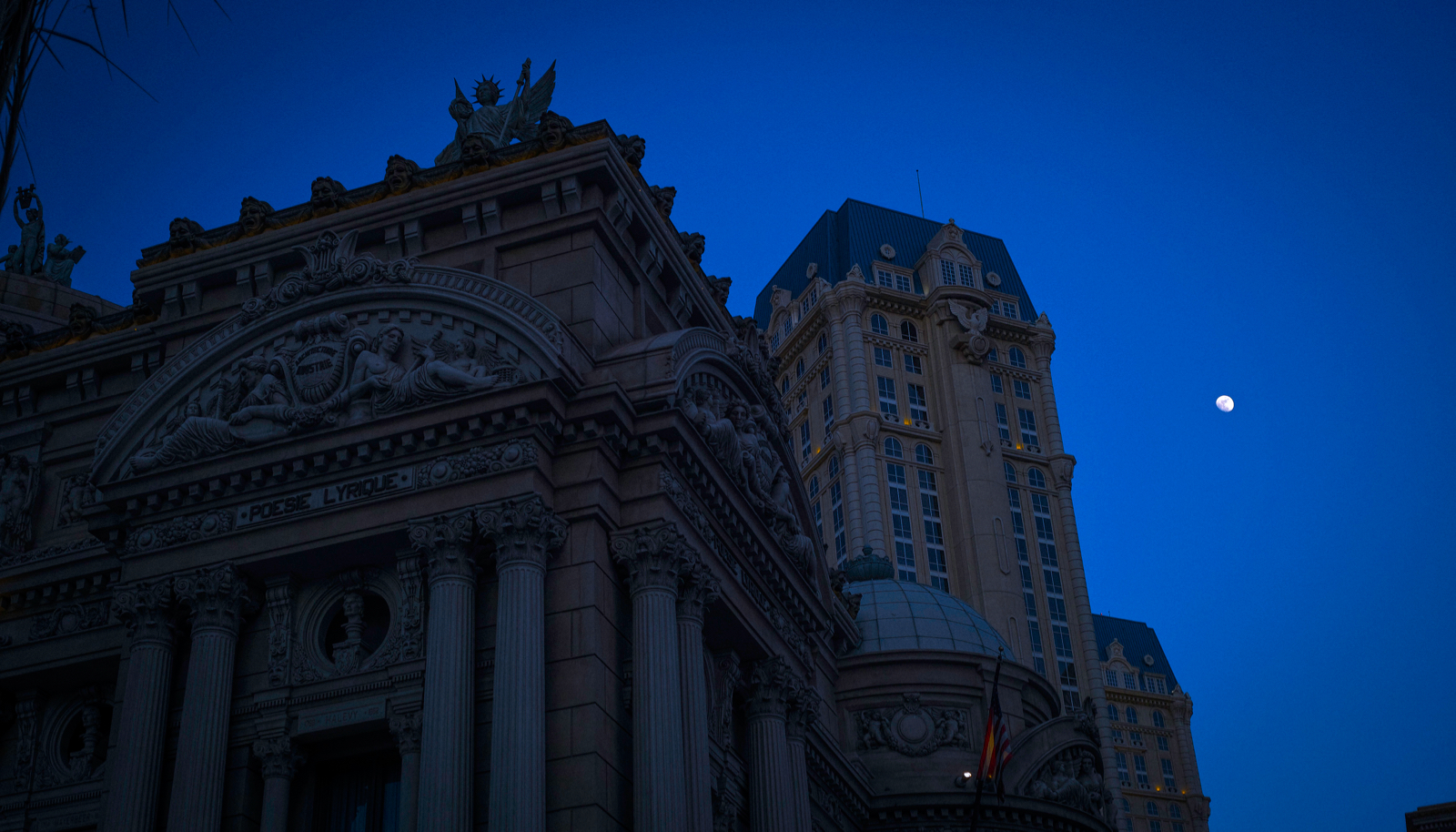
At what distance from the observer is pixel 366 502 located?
2830 centimetres

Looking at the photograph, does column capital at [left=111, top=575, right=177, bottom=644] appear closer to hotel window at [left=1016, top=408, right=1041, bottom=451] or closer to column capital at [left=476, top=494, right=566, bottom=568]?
column capital at [left=476, top=494, right=566, bottom=568]

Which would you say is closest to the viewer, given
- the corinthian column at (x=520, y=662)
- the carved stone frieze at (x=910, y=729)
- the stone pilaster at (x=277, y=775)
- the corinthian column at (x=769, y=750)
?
the corinthian column at (x=520, y=662)

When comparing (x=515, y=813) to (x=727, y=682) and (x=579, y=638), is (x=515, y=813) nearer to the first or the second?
(x=579, y=638)

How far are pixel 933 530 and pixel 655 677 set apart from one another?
102399 millimetres

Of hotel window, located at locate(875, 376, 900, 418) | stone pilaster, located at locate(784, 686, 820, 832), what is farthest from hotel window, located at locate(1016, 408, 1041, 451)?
stone pilaster, located at locate(784, 686, 820, 832)

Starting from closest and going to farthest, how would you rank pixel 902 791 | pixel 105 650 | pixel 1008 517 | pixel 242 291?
pixel 105 650 → pixel 242 291 → pixel 902 791 → pixel 1008 517

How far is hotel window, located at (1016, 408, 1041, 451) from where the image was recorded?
447ft

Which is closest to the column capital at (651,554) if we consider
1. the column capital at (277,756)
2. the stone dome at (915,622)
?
the column capital at (277,756)

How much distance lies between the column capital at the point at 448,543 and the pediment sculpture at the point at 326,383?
262cm

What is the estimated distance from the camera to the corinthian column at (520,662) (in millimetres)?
24281

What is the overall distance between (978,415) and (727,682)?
335ft

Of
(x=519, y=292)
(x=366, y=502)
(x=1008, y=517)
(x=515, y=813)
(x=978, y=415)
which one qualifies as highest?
(x=978, y=415)

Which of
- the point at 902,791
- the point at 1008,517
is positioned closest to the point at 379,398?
the point at 902,791

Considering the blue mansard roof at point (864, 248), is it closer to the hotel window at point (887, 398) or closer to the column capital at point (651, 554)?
the hotel window at point (887, 398)
